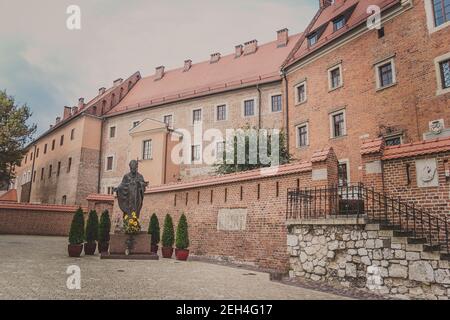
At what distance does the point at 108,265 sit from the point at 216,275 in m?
3.11

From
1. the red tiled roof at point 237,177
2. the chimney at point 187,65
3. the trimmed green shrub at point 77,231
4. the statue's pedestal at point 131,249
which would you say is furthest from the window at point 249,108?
the trimmed green shrub at point 77,231

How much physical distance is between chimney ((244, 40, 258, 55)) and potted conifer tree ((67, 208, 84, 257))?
22507 mm

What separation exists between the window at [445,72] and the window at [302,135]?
7769mm

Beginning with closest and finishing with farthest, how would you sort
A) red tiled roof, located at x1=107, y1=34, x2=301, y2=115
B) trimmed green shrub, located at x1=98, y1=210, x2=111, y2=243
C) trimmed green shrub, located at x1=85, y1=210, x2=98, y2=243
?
trimmed green shrub, located at x1=85, y1=210, x2=98, y2=243, trimmed green shrub, located at x1=98, y1=210, x2=111, y2=243, red tiled roof, located at x1=107, y1=34, x2=301, y2=115

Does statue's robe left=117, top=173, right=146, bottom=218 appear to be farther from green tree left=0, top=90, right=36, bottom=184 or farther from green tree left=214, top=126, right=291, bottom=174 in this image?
green tree left=0, top=90, right=36, bottom=184

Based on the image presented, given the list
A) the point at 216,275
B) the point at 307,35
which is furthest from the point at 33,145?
the point at 216,275

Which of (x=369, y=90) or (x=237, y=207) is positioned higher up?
(x=369, y=90)

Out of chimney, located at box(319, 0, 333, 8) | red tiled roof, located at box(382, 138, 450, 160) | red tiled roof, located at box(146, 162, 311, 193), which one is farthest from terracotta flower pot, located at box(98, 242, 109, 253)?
chimney, located at box(319, 0, 333, 8)

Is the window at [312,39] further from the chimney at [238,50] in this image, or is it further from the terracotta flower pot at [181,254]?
the terracotta flower pot at [181,254]

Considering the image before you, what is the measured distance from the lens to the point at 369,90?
691 inches

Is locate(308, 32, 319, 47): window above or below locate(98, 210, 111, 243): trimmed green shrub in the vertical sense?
above

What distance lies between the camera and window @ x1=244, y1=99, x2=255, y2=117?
26.4 meters

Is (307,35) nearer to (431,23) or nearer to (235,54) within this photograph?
(431,23)

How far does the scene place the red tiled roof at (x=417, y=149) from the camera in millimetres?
7699
